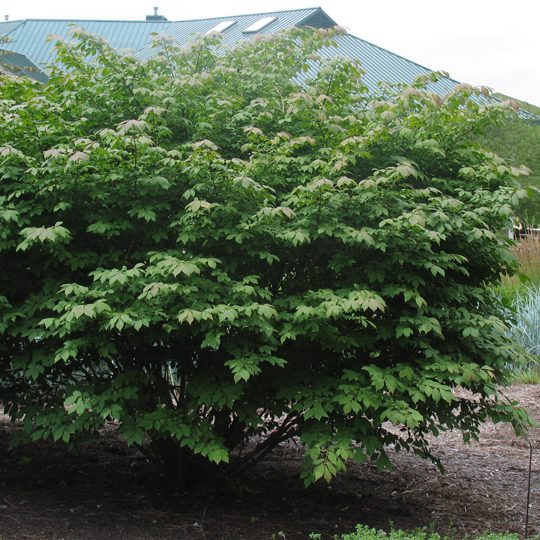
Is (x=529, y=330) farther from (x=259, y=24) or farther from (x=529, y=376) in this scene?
(x=259, y=24)

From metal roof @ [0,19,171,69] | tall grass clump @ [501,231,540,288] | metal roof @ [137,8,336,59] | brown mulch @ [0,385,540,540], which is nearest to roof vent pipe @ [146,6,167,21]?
metal roof @ [0,19,171,69]

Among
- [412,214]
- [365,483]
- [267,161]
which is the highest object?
[267,161]

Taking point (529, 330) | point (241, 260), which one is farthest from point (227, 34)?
point (241, 260)

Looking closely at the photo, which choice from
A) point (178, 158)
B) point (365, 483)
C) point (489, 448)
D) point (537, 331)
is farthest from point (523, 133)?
point (178, 158)

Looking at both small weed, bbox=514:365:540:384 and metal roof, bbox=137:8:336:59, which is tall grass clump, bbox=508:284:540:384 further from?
metal roof, bbox=137:8:336:59

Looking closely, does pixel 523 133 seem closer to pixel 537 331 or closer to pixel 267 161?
pixel 537 331

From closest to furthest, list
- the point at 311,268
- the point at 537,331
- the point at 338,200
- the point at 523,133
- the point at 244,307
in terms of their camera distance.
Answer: the point at 244,307
the point at 338,200
the point at 311,268
the point at 537,331
the point at 523,133

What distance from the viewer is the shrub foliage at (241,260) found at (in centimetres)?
422

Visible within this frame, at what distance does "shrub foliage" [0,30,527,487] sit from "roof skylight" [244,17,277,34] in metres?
18.1

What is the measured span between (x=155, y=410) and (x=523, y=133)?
1849cm

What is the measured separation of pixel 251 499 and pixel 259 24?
20115 millimetres

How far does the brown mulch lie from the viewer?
4902mm

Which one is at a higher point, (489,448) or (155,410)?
(155,410)

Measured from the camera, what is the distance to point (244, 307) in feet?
13.3
